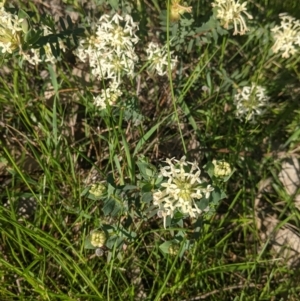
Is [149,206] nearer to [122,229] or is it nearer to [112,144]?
[122,229]

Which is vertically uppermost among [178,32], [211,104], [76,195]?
[178,32]

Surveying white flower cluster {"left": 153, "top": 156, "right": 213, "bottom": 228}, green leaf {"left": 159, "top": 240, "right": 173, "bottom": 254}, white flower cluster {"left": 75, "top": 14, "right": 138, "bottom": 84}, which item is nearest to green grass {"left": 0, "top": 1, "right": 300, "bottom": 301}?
green leaf {"left": 159, "top": 240, "right": 173, "bottom": 254}

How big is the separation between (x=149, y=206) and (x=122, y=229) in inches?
6.5

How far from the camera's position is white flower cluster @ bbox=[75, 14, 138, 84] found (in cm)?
238

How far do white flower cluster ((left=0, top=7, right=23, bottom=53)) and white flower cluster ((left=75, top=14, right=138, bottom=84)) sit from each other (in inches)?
15.2

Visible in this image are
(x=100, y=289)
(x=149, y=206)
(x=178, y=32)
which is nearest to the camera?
(x=149, y=206)

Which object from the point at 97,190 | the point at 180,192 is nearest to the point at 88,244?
the point at 97,190

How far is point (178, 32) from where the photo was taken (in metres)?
2.56

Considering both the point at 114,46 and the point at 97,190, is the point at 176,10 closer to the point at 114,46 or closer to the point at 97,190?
the point at 114,46

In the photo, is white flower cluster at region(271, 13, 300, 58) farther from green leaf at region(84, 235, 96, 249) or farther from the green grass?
green leaf at region(84, 235, 96, 249)

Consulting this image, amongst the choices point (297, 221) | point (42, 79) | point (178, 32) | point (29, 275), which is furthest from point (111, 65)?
point (297, 221)

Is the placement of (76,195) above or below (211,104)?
below

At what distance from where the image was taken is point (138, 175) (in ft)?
7.10

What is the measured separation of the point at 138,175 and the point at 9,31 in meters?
0.81
